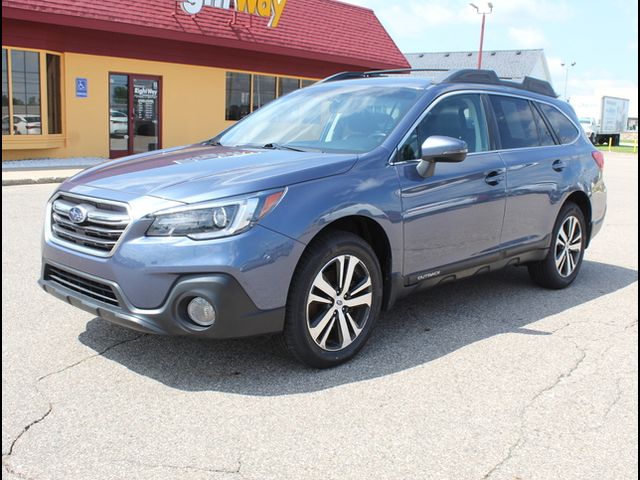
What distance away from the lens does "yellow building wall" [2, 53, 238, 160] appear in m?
17.5

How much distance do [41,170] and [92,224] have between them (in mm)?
12157

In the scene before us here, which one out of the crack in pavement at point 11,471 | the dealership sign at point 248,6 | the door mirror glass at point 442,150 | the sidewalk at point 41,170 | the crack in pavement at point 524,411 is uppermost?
the dealership sign at point 248,6

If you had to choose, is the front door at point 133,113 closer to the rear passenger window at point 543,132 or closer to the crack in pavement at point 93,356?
the rear passenger window at point 543,132

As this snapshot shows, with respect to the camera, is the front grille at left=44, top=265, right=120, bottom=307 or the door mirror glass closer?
the front grille at left=44, top=265, right=120, bottom=307

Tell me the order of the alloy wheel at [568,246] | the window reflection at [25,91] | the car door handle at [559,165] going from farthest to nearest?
the window reflection at [25,91]
the alloy wheel at [568,246]
the car door handle at [559,165]

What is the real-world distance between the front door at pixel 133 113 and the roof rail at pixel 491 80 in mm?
14108

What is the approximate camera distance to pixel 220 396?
3.73 meters

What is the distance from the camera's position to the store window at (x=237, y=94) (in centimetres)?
2114

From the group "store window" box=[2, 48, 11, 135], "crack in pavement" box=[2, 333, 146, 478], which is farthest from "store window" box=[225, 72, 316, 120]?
"crack in pavement" box=[2, 333, 146, 478]

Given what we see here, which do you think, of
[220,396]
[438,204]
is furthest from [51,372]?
[438,204]

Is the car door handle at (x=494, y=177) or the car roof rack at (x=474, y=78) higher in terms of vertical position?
the car roof rack at (x=474, y=78)

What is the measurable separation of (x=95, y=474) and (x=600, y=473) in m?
2.21

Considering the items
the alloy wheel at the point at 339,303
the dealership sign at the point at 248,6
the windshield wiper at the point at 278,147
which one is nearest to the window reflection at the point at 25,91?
the dealership sign at the point at 248,6

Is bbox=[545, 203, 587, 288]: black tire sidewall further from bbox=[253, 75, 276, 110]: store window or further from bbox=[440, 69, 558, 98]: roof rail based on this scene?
bbox=[253, 75, 276, 110]: store window
